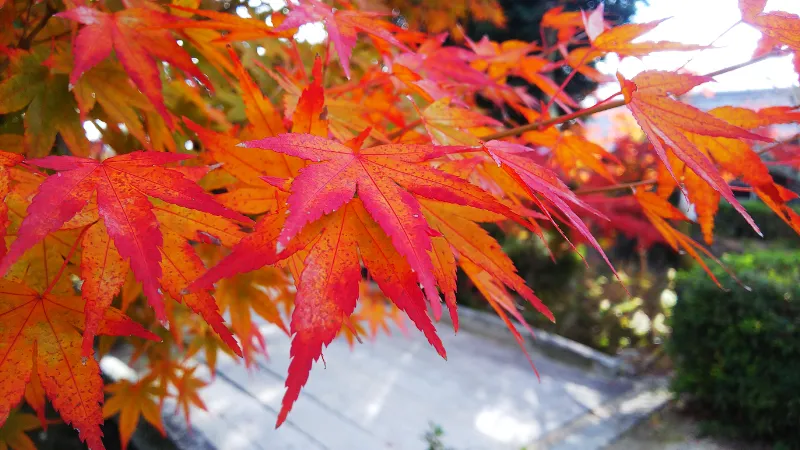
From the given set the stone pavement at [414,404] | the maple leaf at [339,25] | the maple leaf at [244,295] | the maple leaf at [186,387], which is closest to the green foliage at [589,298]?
the stone pavement at [414,404]

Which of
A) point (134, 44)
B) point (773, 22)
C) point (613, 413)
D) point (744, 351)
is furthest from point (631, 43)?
point (613, 413)

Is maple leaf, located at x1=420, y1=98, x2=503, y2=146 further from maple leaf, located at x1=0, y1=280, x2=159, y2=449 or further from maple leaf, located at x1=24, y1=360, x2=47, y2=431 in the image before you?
maple leaf, located at x1=24, y1=360, x2=47, y2=431

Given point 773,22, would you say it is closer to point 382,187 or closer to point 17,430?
point 382,187

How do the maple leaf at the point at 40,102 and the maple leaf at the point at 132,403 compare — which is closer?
the maple leaf at the point at 40,102

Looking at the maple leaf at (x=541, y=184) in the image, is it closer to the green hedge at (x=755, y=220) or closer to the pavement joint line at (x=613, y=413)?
the pavement joint line at (x=613, y=413)

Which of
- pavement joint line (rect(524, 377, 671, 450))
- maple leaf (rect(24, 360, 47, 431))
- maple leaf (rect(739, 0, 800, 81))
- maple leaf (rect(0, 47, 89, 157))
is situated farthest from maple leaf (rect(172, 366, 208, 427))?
pavement joint line (rect(524, 377, 671, 450))

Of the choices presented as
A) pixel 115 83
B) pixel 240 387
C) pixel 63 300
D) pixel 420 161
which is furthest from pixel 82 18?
pixel 240 387

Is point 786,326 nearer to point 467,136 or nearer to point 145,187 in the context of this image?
point 467,136
